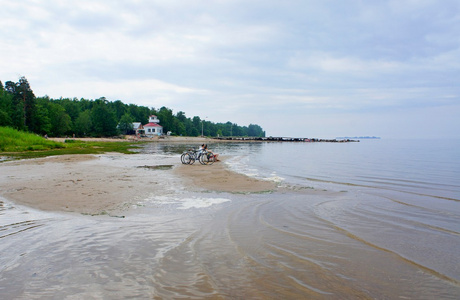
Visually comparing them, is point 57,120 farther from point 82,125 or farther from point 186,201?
point 186,201

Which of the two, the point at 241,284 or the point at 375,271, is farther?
the point at 375,271

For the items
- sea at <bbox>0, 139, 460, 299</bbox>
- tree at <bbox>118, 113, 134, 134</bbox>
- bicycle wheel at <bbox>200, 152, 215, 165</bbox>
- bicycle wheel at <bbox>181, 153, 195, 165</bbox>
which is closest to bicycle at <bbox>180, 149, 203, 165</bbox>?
bicycle wheel at <bbox>181, 153, 195, 165</bbox>

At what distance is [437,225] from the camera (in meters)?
7.45

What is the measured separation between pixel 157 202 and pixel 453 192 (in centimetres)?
1355

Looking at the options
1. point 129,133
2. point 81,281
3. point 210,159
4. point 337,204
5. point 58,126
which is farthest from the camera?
point 129,133

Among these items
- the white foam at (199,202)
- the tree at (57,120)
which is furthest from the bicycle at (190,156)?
the tree at (57,120)

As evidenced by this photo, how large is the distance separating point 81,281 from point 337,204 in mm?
8513

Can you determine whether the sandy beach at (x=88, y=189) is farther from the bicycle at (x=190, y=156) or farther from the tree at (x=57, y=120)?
the tree at (x=57, y=120)

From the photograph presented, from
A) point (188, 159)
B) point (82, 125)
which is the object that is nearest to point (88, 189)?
point (188, 159)

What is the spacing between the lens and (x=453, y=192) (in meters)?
12.8

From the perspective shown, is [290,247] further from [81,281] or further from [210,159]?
[210,159]

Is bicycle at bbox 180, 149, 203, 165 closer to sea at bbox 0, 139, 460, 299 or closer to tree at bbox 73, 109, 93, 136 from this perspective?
sea at bbox 0, 139, 460, 299

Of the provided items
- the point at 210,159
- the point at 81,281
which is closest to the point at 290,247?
the point at 81,281

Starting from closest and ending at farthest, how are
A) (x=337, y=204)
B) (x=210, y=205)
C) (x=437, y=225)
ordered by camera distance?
(x=437, y=225)
(x=210, y=205)
(x=337, y=204)
